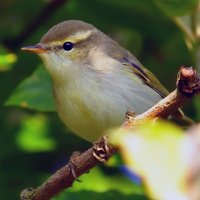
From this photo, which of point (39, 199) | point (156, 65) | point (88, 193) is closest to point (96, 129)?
point (156, 65)

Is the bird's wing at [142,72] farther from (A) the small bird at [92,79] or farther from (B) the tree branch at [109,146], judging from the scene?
(B) the tree branch at [109,146]

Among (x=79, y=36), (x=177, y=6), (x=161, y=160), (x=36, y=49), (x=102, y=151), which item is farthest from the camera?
(x=79, y=36)

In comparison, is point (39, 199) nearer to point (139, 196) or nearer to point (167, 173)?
point (139, 196)

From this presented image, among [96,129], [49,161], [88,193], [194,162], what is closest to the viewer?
[194,162]

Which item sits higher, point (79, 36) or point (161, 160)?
point (79, 36)

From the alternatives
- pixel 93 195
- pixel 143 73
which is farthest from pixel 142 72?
pixel 93 195

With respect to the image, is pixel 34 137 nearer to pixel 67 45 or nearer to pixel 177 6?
pixel 67 45
